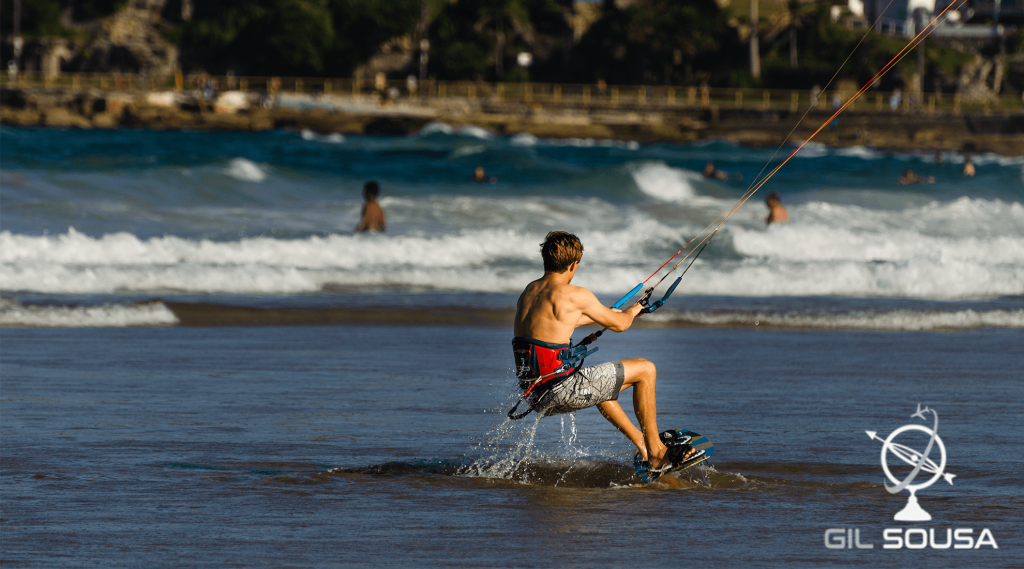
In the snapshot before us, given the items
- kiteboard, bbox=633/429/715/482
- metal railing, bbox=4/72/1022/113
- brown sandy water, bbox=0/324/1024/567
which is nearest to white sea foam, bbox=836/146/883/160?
metal railing, bbox=4/72/1022/113

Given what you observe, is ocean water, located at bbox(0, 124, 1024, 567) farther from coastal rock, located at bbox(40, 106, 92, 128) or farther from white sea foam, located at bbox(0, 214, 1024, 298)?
coastal rock, located at bbox(40, 106, 92, 128)

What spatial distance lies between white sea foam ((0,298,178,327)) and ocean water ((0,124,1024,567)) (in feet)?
0.16

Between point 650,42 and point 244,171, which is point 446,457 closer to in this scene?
point 244,171

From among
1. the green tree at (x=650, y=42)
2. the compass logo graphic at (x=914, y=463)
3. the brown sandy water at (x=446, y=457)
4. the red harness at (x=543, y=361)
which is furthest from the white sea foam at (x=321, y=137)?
the red harness at (x=543, y=361)

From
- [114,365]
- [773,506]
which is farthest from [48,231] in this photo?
[773,506]

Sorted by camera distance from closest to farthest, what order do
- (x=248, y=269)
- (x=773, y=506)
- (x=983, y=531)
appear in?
1. (x=983, y=531)
2. (x=773, y=506)
3. (x=248, y=269)

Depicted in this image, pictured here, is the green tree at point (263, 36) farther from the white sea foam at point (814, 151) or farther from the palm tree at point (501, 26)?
the white sea foam at point (814, 151)

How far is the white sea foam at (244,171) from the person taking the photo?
88.3ft

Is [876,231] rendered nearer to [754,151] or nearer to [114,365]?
[114,365]

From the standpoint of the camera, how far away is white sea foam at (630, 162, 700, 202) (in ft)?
94.5

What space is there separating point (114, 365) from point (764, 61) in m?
70.6

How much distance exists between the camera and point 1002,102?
2709 inches

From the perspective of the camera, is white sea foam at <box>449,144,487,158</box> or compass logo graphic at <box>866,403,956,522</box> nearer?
compass logo graphic at <box>866,403,956,522</box>

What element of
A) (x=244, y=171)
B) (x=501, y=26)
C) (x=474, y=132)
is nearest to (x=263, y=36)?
(x=501, y=26)
